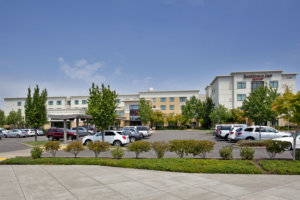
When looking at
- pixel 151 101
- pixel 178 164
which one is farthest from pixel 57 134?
pixel 151 101

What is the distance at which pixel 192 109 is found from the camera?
54562 mm

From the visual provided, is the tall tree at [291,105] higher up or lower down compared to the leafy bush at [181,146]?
higher up

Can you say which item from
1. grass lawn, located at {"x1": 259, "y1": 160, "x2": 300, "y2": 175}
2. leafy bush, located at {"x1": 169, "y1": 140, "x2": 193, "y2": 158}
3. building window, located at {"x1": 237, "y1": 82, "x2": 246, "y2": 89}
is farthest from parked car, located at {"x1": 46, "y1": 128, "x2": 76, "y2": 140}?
building window, located at {"x1": 237, "y1": 82, "x2": 246, "y2": 89}

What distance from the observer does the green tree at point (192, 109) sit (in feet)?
178

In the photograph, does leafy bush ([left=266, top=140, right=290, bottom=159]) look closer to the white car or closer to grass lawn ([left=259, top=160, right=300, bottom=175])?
grass lawn ([left=259, top=160, right=300, bottom=175])

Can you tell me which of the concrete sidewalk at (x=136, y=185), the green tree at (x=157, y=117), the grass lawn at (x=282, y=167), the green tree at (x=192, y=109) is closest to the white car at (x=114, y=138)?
the concrete sidewalk at (x=136, y=185)

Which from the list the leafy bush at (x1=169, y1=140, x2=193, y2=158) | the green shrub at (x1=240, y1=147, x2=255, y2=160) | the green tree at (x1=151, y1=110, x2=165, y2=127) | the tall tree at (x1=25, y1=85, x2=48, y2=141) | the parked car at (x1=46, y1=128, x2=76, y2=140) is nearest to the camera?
the green shrub at (x1=240, y1=147, x2=255, y2=160)

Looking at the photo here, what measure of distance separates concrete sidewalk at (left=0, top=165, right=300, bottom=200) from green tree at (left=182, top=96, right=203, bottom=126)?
46032mm

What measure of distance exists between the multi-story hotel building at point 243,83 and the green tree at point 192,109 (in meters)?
6.05

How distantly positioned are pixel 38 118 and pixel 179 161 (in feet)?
71.3

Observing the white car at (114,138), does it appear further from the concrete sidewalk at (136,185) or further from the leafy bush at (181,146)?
the concrete sidewalk at (136,185)

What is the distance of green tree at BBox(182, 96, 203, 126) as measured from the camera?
2140 inches

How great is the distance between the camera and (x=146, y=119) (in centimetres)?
5169

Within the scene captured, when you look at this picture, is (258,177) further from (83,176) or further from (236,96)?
(236,96)
